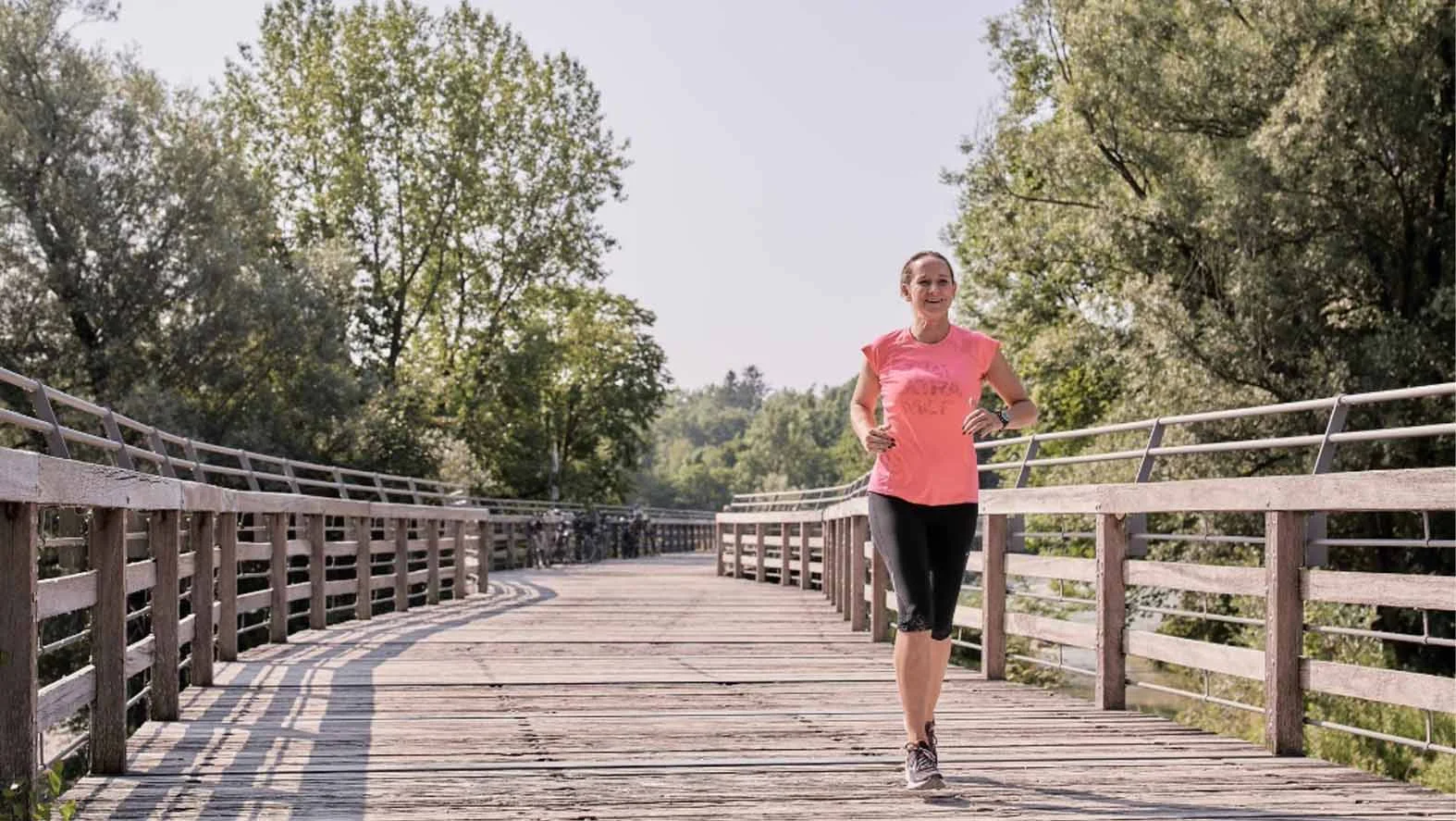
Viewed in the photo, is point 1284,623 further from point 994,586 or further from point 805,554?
point 805,554

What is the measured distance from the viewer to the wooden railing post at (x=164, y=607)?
7.02 m

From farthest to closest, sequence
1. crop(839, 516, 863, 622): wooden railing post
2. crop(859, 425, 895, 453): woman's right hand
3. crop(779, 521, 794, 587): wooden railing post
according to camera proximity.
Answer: crop(779, 521, 794, 587): wooden railing post → crop(839, 516, 863, 622): wooden railing post → crop(859, 425, 895, 453): woman's right hand

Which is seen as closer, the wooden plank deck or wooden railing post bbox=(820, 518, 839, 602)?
the wooden plank deck

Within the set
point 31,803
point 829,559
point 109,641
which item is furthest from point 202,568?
point 829,559

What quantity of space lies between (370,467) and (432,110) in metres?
13.3

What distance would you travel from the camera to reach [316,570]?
1299 centimetres

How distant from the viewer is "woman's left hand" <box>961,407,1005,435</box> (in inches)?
217

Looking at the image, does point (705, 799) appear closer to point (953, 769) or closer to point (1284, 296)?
point (953, 769)

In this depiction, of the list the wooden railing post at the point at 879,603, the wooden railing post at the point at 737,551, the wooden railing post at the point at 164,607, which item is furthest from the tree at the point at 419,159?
the wooden railing post at the point at 164,607

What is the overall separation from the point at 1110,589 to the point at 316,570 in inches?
272

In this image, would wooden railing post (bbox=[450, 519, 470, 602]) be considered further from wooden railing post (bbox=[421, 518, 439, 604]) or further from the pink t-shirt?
the pink t-shirt

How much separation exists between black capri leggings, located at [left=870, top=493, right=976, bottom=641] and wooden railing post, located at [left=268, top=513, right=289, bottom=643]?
21.0 ft

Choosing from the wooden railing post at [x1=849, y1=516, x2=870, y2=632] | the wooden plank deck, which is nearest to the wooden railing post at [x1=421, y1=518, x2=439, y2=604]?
the wooden railing post at [x1=849, y1=516, x2=870, y2=632]

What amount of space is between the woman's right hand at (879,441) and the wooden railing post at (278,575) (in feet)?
21.2
